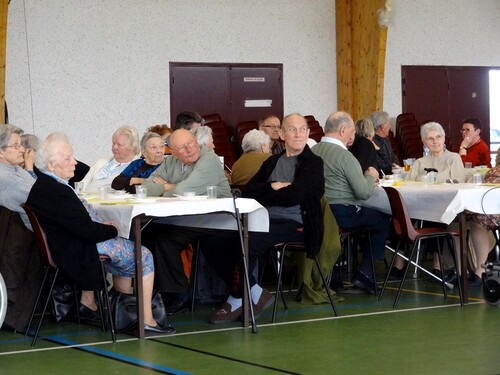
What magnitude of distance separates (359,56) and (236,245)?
7467 millimetres

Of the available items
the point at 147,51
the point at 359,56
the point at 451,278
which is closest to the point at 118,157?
the point at 451,278

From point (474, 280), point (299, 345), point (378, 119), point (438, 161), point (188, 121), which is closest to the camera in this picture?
point (299, 345)

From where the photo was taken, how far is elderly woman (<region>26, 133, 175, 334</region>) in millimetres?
5250

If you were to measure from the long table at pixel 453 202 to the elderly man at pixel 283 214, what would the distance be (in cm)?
87

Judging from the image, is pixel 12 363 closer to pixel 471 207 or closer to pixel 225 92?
pixel 471 207

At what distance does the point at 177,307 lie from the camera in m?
6.49

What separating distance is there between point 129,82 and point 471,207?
253 inches

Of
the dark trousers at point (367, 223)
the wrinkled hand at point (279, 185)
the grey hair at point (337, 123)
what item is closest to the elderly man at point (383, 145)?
the dark trousers at point (367, 223)

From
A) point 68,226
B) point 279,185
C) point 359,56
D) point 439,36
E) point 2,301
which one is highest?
point 439,36

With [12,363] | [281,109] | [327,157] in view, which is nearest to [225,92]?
[281,109]

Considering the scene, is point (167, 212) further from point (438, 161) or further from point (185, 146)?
point (438, 161)

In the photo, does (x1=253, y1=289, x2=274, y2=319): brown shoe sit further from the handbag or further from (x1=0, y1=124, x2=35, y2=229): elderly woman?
(x1=0, y1=124, x2=35, y2=229): elderly woman

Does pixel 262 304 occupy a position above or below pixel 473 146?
below

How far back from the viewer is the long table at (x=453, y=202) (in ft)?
20.9
